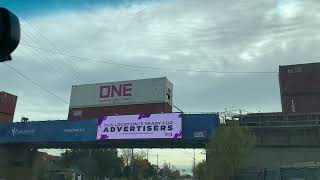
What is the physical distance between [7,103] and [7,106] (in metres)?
0.47

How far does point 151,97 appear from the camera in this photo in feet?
173

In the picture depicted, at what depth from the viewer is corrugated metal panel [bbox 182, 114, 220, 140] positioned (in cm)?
3681

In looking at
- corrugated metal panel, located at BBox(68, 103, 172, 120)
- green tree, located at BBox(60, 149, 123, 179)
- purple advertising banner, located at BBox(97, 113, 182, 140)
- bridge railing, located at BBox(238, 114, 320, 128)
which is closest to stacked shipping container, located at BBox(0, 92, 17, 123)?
corrugated metal panel, located at BBox(68, 103, 172, 120)

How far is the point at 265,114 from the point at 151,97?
19.4 m

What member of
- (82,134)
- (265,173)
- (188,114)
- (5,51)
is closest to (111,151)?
(82,134)

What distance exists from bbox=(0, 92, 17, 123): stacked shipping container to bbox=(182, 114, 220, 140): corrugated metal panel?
33221 mm

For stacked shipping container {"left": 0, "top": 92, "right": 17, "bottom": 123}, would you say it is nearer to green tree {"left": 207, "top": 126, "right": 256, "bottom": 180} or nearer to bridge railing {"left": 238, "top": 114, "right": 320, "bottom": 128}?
bridge railing {"left": 238, "top": 114, "right": 320, "bottom": 128}

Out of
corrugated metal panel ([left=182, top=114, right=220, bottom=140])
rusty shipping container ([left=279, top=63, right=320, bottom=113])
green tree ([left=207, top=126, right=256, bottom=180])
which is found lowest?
green tree ([left=207, top=126, right=256, bottom=180])

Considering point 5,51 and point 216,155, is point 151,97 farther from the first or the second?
point 5,51

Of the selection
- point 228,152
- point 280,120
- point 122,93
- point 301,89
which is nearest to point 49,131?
point 122,93

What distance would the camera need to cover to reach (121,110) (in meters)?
53.8

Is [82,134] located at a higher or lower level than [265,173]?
higher

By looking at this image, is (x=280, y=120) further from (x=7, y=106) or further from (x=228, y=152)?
(x=7, y=106)

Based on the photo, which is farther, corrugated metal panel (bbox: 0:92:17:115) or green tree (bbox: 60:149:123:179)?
green tree (bbox: 60:149:123:179)
